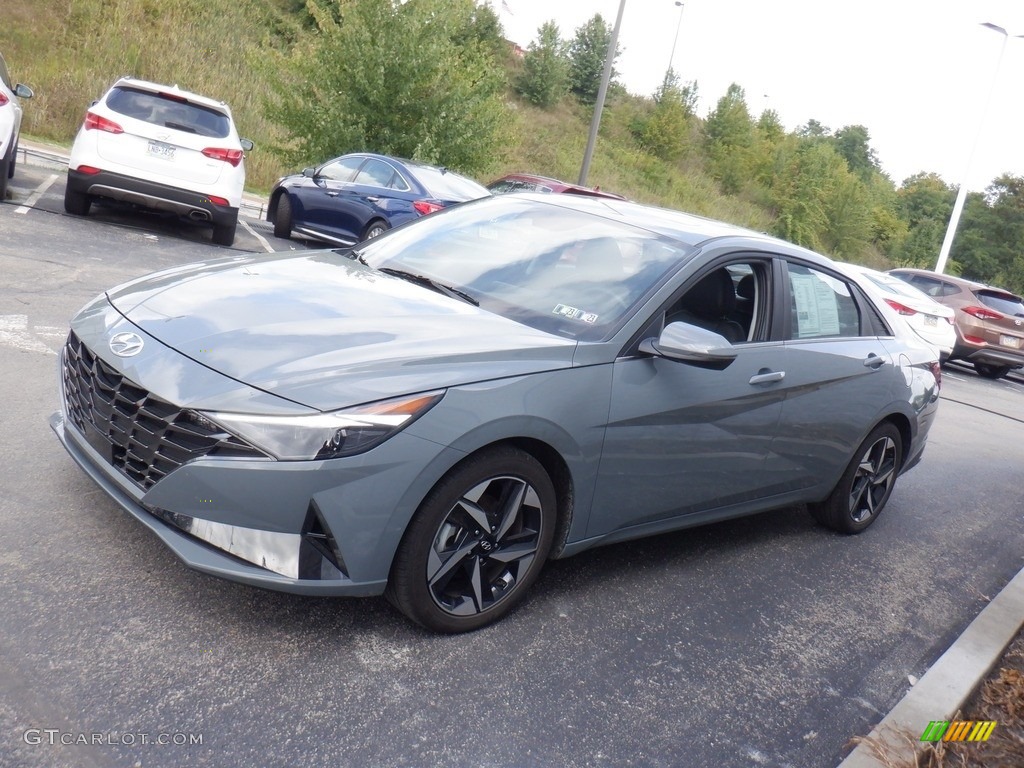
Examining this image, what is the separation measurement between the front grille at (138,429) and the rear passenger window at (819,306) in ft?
9.29

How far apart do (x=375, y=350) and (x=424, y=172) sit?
10284mm

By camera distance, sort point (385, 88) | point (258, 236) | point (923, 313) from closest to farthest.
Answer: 1. point (258, 236)
2. point (923, 313)
3. point (385, 88)

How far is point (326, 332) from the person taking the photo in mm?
3488

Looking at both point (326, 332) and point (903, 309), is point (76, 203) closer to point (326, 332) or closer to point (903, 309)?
point (326, 332)

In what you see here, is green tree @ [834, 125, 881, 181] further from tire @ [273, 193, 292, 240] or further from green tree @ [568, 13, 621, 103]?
tire @ [273, 193, 292, 240]

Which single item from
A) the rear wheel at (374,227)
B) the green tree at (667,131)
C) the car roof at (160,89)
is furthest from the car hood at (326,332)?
the green tree at (667,131)

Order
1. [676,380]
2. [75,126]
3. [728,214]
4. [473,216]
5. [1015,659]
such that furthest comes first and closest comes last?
[728,214] → [75,126] → [473,216] → [1015,659] → [676,380]

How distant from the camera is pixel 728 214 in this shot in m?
57.0

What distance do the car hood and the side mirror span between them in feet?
1.34

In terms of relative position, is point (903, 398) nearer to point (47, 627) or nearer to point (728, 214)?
point (47, 627)

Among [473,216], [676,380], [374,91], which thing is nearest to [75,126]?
[374,91]

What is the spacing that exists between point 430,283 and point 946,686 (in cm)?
259

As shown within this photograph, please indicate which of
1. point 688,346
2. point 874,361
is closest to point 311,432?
point 688,346

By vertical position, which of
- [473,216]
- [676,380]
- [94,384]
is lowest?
[94,384]
